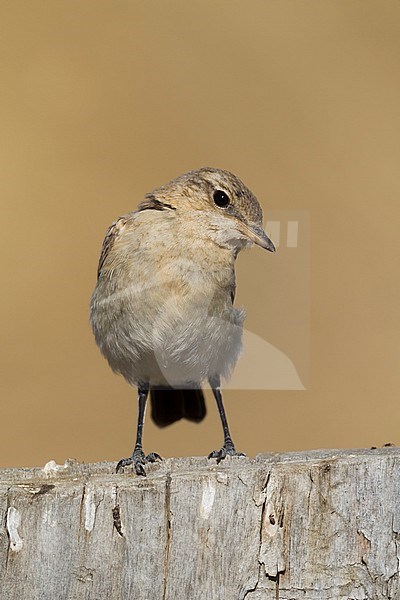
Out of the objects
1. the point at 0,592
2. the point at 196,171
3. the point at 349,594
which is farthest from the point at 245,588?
the point at 196,171

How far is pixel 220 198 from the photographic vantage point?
2.73 m

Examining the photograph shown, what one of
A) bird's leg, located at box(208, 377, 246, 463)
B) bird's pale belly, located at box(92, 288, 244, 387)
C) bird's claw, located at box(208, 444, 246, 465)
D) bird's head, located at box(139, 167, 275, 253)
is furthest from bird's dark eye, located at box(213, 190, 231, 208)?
bird's claw, located at box(208, 444, 246, 465)

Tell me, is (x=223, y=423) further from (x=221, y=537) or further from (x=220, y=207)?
(x=221, y=537)

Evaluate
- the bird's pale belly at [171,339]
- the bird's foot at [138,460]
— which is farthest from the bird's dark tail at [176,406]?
the bird's foot at [138,460]

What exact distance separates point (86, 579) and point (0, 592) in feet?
0.66

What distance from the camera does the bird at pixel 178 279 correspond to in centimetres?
266

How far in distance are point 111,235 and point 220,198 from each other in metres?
0.42

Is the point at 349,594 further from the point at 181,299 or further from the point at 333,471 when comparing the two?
the point at 181,299

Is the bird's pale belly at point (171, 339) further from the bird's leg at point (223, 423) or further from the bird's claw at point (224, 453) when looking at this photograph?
the bird's claw at point (224, 453)

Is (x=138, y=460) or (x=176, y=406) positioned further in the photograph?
(x=176, y=406)

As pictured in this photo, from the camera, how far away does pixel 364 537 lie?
1.81m

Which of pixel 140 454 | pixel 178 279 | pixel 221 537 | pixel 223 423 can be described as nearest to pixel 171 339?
pixel 178 279

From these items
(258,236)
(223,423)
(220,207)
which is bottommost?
(223,423)

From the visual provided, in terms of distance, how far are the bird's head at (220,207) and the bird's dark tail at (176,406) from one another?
718 mm
